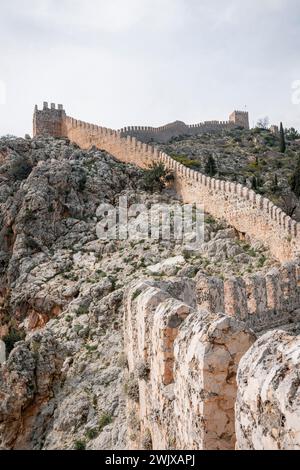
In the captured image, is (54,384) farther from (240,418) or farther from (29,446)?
(240,418)

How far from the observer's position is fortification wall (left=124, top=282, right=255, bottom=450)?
10.8 feet

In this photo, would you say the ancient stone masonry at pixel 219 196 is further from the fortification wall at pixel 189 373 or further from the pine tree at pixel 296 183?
the fortification wall at pixel 189 373

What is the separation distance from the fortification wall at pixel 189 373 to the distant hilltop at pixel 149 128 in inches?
1195

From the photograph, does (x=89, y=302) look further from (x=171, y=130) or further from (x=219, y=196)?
(x=171, y=130)

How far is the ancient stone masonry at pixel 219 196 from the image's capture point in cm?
1909

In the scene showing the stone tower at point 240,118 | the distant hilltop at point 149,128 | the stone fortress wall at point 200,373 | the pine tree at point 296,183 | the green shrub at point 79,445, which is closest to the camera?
the stone fortress wall at point 200,373

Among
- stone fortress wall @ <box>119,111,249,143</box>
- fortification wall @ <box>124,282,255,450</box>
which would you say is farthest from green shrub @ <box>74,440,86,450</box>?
stone fortress wall @ <box>119,111,249,143</box>

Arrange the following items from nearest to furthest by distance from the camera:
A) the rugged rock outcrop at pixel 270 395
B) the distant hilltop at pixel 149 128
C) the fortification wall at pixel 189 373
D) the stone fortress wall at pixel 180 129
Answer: the rugged rock outcrop at pixel 270 395 → the fortification wall at pixel 189 373 → the distant hilltop at pixel 149 128 → the stone fortress wall at pixel 180 129

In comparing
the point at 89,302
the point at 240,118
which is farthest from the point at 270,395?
the point at 240,118

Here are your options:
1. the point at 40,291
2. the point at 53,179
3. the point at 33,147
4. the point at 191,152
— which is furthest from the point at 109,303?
the point at 191,152

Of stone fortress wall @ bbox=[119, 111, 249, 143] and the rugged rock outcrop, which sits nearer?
the rugged rock outcrop

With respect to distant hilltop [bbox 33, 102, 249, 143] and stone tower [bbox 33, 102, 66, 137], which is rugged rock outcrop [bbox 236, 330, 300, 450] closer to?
distant hilltop [bbox 33, 102, 249, 143]

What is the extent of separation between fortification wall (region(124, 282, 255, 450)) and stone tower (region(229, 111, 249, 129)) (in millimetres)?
61170

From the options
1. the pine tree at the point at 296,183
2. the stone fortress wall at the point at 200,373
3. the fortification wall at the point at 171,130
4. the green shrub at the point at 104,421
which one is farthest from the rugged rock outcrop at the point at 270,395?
the fortification wall at the point at 171,130
